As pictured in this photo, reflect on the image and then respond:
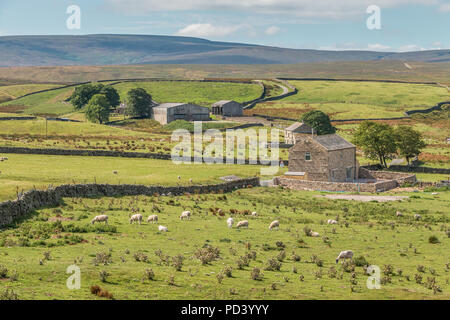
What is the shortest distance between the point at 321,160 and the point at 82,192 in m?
31.5

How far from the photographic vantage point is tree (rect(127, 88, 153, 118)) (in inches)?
5768

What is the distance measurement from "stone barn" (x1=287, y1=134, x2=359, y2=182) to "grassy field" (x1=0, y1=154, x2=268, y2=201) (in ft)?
18.0

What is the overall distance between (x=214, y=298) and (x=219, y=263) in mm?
6131

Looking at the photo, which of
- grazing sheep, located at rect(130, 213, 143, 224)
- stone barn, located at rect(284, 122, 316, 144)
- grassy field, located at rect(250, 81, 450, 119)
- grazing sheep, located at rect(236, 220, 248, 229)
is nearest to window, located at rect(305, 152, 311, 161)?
grazing sheep, located at rect(236, 220, 248, 229)

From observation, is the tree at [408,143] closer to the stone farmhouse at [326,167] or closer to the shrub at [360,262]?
the stone farmhouse at [326,167]

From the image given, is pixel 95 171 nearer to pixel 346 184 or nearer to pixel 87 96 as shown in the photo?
pixel 346 184

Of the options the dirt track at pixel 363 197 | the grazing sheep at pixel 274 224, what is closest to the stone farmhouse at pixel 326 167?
the dirt track at pixel 363 197

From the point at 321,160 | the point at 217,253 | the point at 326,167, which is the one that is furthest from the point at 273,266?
the point at 321,160

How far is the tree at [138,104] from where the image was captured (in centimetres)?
14650

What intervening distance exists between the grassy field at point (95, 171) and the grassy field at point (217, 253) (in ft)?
23.7

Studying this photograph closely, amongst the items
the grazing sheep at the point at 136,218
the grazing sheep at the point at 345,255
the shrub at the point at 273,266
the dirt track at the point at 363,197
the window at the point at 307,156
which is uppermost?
the window at the point at 307,156

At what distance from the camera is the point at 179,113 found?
142m

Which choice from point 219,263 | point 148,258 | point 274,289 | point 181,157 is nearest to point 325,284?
point 274,289
